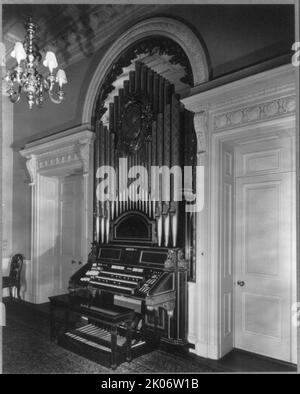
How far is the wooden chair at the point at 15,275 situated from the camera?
20.9ft

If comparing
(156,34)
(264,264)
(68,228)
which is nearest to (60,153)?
(68,228)

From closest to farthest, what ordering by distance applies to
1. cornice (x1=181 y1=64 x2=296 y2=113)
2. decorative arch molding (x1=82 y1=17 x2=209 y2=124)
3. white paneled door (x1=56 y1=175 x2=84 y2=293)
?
cornice (x1=181 y1=64 x2=296 y2=113) < decorative arch molding (x1=82 y1=17 x2=209 y2=124) < white paneled door (x1=56 y1=175 x2=84 y2=293)

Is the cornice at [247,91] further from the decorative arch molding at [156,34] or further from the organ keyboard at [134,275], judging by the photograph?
the organ keyboard at [134,275]

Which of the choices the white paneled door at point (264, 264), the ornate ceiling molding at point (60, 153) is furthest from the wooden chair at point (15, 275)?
the white paneled door at point (264, 264)

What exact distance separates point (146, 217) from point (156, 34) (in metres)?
2.45

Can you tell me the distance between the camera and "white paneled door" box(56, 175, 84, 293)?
6.01 metres

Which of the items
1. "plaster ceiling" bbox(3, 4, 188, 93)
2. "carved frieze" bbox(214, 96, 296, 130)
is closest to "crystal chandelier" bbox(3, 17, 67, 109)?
"plaster ceiling" bbox(3, 4, 188, 93)

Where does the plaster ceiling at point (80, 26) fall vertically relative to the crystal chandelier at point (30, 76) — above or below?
above

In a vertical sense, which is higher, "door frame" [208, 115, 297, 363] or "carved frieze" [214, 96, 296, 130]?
"carved frieze" [214, 96, 296, 130]

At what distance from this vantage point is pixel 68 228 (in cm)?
618

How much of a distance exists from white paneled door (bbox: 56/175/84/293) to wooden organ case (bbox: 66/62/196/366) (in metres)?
1.30

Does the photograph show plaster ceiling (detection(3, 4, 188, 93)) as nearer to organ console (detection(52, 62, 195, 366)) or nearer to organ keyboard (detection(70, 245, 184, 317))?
organ console (detection(52, 62, 195, 366))

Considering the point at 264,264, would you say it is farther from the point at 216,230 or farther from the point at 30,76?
the point at 30,76

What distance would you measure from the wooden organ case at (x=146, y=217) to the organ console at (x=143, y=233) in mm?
11
